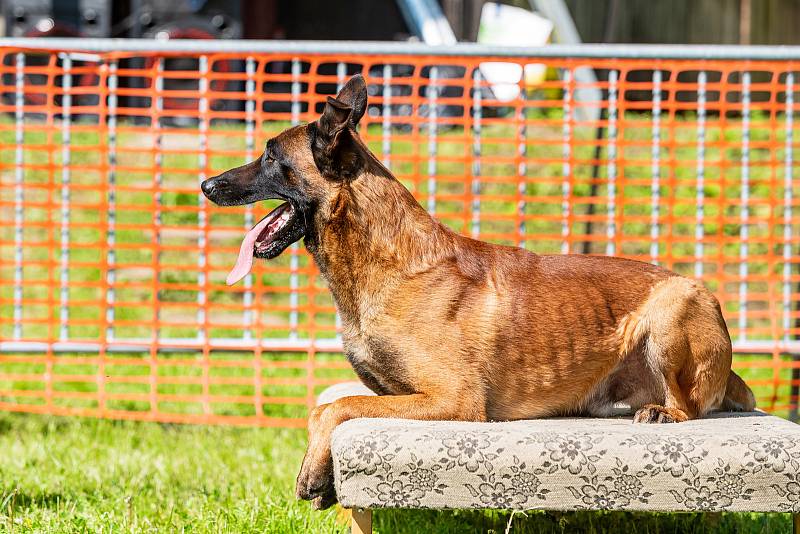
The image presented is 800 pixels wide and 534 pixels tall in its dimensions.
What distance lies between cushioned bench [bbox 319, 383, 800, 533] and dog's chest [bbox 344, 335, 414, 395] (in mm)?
403

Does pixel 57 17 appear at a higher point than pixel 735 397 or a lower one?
higher

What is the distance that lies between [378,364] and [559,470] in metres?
0.84

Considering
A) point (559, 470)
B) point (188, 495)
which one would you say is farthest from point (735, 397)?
point (188, 495)

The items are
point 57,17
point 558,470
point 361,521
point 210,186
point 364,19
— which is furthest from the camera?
point 364,19

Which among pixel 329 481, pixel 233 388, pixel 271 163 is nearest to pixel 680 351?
pixel 329 481

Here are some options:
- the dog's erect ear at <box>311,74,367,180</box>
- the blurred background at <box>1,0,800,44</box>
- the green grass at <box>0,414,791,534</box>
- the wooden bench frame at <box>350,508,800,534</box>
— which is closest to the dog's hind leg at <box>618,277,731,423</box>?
the green grass at <box>0,414,791,534</box>

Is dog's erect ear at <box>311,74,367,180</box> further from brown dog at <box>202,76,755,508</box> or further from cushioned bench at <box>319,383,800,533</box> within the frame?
cushioned bench at <box>319,383,800,533</box>

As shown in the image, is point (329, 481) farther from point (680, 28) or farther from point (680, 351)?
point (680, 28)

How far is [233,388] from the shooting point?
7.75 m

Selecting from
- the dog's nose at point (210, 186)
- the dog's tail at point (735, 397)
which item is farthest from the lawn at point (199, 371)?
the dog's nose at point (210, 186)

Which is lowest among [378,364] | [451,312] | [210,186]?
[378,364]

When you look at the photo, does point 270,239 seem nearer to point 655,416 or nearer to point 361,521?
point 361,521

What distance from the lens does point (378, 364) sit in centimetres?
392

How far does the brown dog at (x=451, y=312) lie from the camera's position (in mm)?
3848
